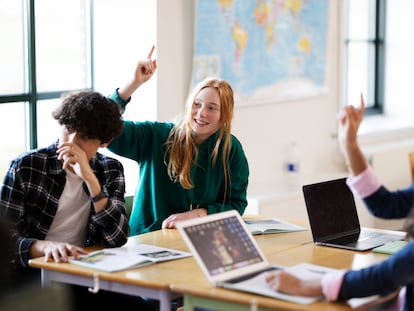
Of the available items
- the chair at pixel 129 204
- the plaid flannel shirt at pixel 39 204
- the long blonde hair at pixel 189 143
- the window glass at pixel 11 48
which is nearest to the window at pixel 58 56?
the window glass at pixel 11 48

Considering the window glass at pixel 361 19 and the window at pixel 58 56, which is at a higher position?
the window glass at pixel 361 19

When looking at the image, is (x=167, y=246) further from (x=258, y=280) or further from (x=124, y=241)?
(x=258, y=280)

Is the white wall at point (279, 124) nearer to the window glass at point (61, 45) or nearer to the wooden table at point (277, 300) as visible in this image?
the window glass at point (61, 45)

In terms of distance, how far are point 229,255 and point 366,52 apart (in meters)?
4.87

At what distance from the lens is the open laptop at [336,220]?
3.30 metres

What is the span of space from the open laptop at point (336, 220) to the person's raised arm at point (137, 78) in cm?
91

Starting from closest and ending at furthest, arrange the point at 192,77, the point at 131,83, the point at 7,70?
1. the point at 131,83
2. the point at 7,70
3. the point at 192,77

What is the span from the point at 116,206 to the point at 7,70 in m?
1.43

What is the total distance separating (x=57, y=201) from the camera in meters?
3.21

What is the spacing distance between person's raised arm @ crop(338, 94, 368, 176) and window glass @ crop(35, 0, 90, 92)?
2.19m

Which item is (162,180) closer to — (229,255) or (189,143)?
(189,143)

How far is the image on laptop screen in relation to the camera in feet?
8.86

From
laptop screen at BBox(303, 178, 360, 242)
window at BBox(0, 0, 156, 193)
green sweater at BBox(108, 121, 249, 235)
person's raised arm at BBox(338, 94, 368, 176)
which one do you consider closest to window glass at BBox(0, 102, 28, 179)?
window at BBox(0, 0, 156, 193)

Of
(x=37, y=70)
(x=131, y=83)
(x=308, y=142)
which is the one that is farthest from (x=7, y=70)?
(x=308, y=142)
